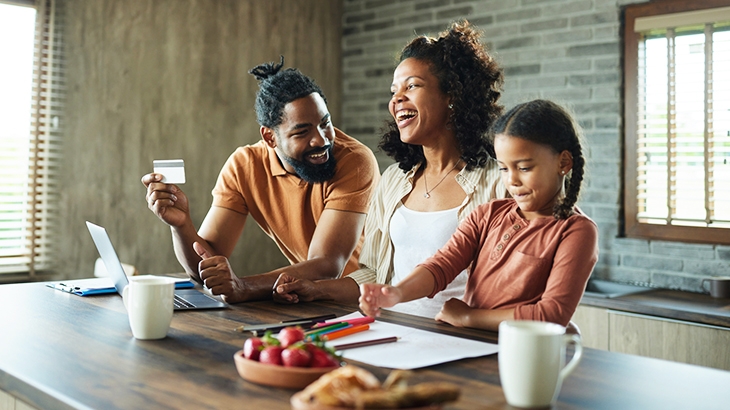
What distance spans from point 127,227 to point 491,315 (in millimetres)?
2785

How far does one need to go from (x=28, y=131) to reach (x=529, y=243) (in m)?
2.80

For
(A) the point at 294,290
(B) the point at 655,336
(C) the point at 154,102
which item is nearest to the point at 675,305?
(B) the point at 655,336

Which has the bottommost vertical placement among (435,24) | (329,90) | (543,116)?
(543,116)

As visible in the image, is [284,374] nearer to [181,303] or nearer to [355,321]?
[355,321]

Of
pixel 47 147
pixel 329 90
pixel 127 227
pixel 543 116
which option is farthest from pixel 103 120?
pixel 543 116

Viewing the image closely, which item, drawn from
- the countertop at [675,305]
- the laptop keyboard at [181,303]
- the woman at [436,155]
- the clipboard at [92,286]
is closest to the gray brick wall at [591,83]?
the countertop at [675,305]

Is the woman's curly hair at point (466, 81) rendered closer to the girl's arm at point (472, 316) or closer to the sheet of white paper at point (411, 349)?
the girl's arm at point (472, 316)

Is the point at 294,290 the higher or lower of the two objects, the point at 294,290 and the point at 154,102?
the lower

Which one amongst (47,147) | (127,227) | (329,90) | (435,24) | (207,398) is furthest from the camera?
(329,90)

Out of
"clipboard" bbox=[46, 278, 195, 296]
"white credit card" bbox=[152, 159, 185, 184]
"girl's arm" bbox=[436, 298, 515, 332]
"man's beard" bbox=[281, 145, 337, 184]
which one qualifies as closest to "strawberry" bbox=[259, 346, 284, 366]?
"girl's arm" bbox=[436, 298, 515, 332]

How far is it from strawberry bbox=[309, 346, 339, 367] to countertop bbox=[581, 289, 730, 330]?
6.60 feet

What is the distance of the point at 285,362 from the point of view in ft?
3.48

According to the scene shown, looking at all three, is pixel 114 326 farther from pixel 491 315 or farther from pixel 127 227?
pixel 127 227

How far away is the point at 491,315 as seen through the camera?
1497mm
